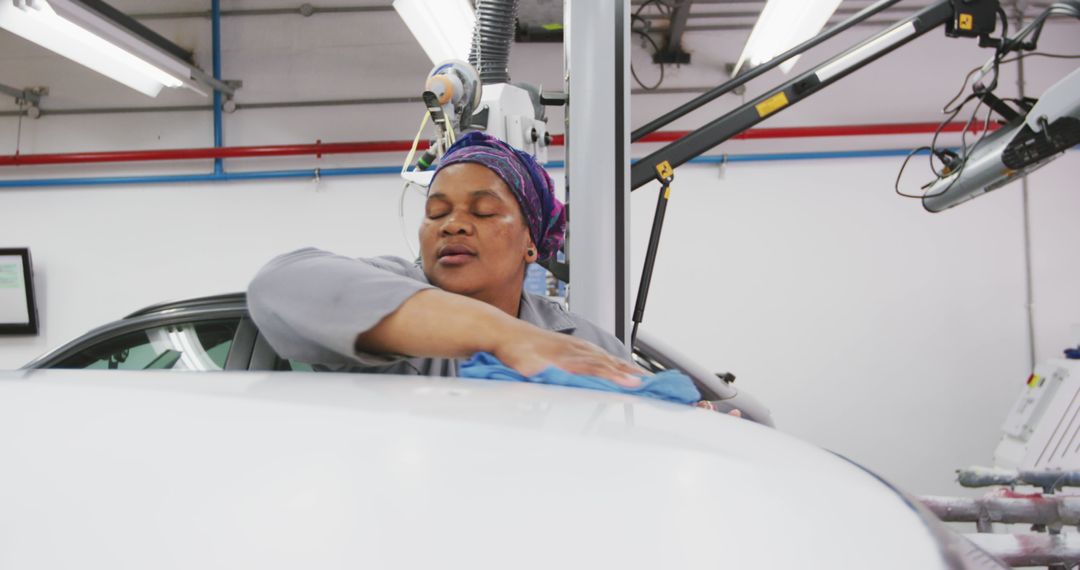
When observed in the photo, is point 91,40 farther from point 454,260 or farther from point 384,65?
point 454,260

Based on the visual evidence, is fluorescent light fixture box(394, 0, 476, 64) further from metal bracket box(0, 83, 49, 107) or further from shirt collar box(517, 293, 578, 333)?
metal bracket box(0, 83, 49, 107)

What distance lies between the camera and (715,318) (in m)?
4.25

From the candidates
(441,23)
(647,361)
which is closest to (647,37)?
(441,23)

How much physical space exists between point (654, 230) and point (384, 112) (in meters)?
3.24

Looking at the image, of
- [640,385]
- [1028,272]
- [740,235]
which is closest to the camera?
[640,385]

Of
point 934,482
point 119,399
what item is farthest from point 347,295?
point 934,482

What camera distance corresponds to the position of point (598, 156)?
1611 mm

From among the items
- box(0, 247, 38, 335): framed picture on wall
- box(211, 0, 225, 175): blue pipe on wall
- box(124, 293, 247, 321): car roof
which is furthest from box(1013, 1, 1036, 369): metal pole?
box(0, 247, 38, 335): framed picture on wall

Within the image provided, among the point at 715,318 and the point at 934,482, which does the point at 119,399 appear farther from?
the point at 934,482

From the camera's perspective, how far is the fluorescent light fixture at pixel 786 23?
8.77 feet

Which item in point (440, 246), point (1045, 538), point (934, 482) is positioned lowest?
point (934, 482)

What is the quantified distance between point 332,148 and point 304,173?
280 millimetres

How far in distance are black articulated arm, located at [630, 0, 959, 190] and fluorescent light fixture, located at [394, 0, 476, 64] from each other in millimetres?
974

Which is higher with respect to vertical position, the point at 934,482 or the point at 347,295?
the point at 347,295
